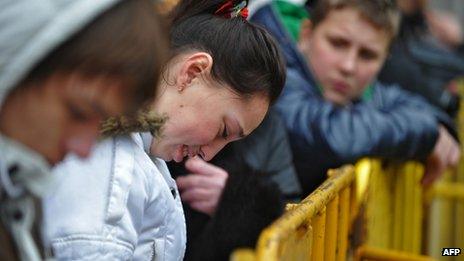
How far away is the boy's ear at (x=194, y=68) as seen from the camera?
2027 mm

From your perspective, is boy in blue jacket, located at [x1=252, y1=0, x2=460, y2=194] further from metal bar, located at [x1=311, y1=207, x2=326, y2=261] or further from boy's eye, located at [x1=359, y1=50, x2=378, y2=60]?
metal bar, located at [x1=311, y1=207, x2=326, y2=261]

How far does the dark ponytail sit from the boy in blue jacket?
130 cm

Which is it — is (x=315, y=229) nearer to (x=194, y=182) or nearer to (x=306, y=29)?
(x=194, y=182)

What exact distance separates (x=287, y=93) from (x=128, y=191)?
1734mm

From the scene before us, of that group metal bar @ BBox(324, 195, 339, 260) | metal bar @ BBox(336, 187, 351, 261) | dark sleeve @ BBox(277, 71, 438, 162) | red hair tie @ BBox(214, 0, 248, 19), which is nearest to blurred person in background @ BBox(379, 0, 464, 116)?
dark sleeve @ BBox(277, 71, 438, 162)

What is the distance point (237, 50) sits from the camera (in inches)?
80.4

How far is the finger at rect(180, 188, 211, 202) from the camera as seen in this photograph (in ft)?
8.96

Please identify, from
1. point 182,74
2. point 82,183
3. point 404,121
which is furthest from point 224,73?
point 404,121

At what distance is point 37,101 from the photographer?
1169 millimetres

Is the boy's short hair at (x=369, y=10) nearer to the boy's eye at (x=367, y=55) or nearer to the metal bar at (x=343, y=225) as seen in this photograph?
the boy's eye at (x=367, y=55)

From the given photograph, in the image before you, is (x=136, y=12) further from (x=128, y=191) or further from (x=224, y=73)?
(x=224, y=73)

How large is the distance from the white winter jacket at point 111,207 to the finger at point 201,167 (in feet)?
2.50

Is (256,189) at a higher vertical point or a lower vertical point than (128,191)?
lower

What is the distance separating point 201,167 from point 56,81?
1.62 meters
